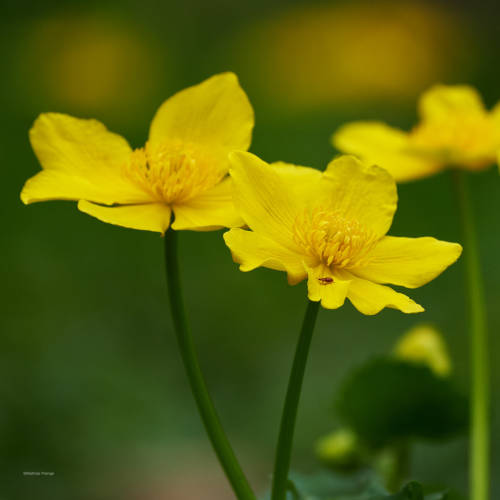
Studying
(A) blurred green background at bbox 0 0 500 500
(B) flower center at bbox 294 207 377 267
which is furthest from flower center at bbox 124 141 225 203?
(A) blurred green background at bbox 0 0 500 500

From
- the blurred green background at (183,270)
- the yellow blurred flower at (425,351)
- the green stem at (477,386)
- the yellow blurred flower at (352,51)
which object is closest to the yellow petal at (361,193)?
the green stem at (477,386)

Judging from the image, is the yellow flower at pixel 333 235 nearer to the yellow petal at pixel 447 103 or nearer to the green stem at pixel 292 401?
the green stem at pixel 292 401

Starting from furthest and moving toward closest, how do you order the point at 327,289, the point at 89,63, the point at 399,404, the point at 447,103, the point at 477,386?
the point at 89,63, the point at 447,103, the point at 399,404, the point at 477,386, the point at 327,289

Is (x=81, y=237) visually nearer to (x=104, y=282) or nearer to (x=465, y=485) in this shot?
(x=104, y=282)

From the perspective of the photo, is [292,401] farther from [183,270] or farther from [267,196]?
[183,270]

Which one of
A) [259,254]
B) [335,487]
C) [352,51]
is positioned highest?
[352,51]

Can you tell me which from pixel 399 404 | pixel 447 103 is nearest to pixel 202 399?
pixel 399 404

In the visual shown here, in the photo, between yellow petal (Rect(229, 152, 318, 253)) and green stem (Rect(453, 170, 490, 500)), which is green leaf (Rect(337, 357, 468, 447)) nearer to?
green stem (Rect(453, 170, 490, 500))

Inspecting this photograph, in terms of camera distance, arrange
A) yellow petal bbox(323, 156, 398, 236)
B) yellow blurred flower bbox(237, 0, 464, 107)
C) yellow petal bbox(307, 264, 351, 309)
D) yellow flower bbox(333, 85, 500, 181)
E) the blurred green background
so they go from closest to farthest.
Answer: yellow petal bbox(307, 264, 351, 309) → yellow petal bbox(323, 156, 398, 236) → yellow flower bbox(333, 85, 500, 181) → the blurred green background → yellow blurred flower bbox(237, 0, 464, 107)
